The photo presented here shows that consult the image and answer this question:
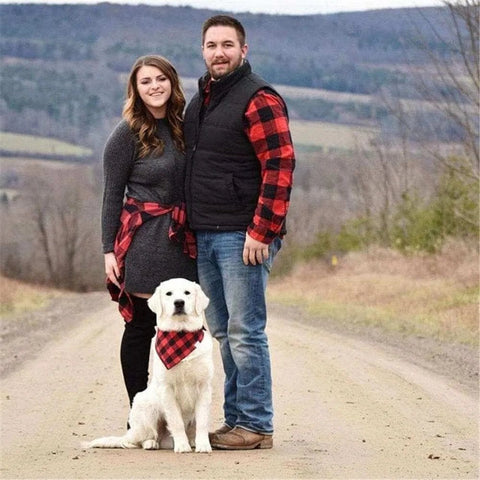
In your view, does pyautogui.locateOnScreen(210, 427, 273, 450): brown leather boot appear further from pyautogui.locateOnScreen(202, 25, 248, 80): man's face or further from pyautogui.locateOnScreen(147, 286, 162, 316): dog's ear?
pyautogui.locateOnScreen(202, 25, 248, 80): man's face

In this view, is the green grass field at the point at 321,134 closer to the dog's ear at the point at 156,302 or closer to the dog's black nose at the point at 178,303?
the dog's ear at the point at 156,302

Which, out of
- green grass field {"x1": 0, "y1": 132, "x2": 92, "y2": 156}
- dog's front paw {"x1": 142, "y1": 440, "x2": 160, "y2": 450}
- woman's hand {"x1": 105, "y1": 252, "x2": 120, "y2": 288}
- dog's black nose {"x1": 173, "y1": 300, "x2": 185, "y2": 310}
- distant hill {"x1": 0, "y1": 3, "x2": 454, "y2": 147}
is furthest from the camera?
distant hill {"x1": 0, "y1": 3, "x2": 454, "y2": 147}

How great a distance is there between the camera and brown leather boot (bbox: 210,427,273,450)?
7.88 meters

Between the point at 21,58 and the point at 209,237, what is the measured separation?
15244 cm

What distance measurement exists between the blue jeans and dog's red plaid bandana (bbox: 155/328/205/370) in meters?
0.35

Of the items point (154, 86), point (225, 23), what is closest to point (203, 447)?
point (154, 86)

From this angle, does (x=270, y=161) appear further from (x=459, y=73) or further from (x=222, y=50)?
(x=459, y=73)

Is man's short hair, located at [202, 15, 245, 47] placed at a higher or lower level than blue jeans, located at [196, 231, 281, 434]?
higher

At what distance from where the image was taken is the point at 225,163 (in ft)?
25.2

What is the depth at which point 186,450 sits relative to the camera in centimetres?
777

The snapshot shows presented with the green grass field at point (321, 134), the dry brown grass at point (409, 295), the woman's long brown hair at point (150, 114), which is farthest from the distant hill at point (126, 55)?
the woman's long brown hair at point (150, 114)

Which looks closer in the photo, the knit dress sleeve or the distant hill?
the knit dress sleeve

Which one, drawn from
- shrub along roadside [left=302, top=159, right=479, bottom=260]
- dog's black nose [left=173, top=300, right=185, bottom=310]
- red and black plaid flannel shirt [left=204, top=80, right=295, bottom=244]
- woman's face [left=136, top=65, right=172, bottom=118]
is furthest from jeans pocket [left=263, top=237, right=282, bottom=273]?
shrub along roadside [left=302, top=159, right=479, bottom=260]

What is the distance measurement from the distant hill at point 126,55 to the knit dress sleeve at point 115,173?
104 meters
